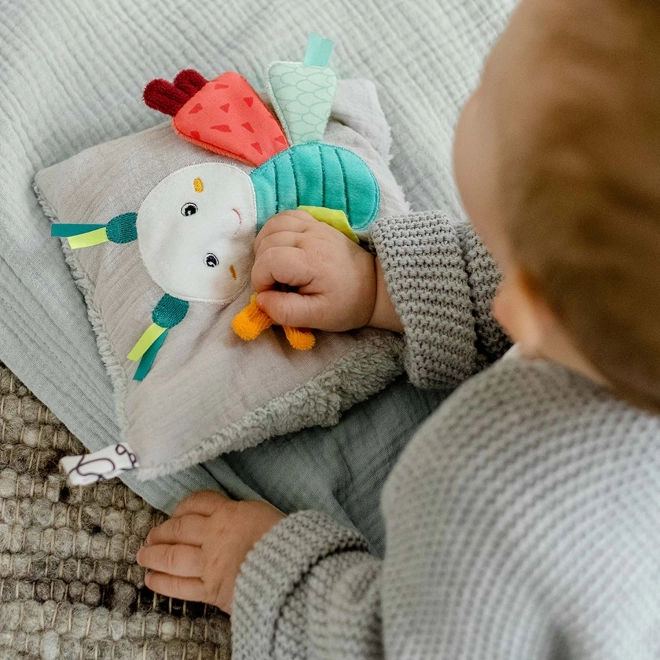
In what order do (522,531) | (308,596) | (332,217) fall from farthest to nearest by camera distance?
(332,217), (308,596), (522,531)

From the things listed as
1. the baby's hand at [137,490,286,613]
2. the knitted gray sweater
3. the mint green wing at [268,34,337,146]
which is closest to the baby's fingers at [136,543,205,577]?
the baby's hand at [137,490,286,613]

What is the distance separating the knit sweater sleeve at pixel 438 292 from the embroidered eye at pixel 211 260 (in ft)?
0.47

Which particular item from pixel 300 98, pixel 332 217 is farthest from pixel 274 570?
pixel 300 98

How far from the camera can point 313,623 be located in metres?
0.54

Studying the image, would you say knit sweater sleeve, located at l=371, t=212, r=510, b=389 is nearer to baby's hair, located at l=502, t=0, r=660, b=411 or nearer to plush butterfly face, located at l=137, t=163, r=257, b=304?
plush butterfly face, located at l=137, t=163, r=257, b=304

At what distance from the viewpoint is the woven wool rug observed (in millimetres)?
652

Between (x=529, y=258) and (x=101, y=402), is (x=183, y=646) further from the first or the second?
(x=529, y=258)

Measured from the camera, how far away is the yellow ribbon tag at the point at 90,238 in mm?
660

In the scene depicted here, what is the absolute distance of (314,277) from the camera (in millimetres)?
623

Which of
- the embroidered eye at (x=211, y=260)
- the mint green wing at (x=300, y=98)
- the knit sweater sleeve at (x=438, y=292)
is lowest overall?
the knit sweater sleeve at (x=438, y=292)

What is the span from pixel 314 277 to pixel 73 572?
36 centimetres

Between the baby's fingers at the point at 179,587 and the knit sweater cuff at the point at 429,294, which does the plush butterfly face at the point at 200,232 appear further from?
the baby's fingers at the point at 179,587

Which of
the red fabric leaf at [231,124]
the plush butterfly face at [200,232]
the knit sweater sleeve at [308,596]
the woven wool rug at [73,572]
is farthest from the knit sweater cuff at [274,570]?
the red fabric leaf at [231,124]

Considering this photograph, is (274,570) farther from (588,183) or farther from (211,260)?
(588,183)
